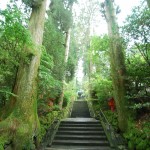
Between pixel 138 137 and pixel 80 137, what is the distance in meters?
2.78

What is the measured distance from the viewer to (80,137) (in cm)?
933

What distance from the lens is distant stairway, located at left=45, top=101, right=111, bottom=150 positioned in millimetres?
8484

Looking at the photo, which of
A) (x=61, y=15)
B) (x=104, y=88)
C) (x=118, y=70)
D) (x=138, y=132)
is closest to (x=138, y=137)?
(x=138, y=132)

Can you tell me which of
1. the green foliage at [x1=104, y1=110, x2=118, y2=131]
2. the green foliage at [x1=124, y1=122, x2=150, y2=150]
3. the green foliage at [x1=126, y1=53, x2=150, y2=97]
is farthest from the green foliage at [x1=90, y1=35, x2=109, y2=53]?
the green foliage at [x1=124, y1=122, x2=150, y2=150]

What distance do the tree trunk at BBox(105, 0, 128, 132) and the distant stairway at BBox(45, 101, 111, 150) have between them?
1224 mm

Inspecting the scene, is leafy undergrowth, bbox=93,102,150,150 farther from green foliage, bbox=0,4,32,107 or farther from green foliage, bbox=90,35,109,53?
green foliage, bbox=0,4,32,107

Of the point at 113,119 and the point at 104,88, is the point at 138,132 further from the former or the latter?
the point at 104,88

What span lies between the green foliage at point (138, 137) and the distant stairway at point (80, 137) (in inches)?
37.2

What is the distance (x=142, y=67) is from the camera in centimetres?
872

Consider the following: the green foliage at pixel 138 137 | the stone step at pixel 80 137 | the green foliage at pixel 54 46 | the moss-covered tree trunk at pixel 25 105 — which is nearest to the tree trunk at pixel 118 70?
the green foliage at pixel 138 137

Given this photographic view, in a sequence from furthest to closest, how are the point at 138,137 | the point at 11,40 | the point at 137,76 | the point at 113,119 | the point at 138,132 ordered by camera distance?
the point at 113,119
the point at 137,76
the point at 138,132
the point at 138,137
the point at 11,40

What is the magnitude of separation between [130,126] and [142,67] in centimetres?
261

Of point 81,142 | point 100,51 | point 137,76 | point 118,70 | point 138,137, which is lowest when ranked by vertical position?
point 81,142

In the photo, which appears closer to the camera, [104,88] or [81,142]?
[81,142]
